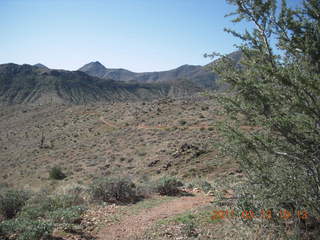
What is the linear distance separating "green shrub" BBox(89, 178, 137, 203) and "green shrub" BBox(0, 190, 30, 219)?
8.23 ft

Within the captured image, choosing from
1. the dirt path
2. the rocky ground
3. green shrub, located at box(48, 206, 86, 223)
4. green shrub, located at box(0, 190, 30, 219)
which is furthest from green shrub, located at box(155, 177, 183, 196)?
green shrub, located at box(0, 190, 30, 219)

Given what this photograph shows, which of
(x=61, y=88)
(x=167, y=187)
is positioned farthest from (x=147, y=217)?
(x=61, y=88)

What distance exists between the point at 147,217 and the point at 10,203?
16.5 ft

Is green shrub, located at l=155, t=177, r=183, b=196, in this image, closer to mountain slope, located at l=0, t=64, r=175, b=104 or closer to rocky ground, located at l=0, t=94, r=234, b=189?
rocky ground, located at l=0, t=94, r=234, b=189

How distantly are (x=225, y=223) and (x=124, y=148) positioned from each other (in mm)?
18120

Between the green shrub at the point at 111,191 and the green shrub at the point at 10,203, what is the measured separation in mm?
2509

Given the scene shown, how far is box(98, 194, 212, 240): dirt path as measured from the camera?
6.11 metres

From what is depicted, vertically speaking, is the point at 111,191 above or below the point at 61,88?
below

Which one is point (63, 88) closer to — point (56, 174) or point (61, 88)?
point (61, 88)

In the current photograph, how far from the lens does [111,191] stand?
924 cm

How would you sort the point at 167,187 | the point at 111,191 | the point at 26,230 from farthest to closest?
the point at 167,187, the point at 111,191, the point at 26,230
